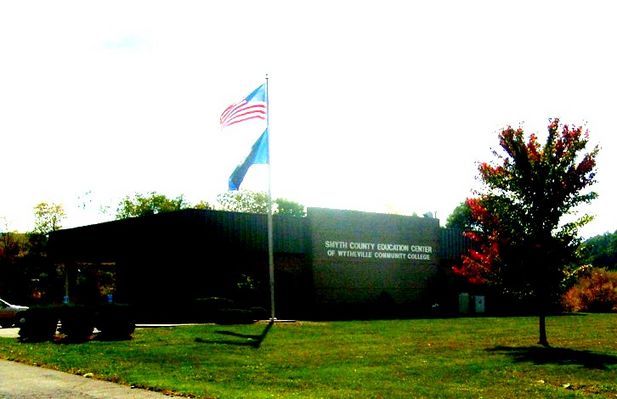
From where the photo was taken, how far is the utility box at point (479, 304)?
47281mm

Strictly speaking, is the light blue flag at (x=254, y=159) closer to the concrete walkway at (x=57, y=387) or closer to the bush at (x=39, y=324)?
the bush at (x=39, y=324)

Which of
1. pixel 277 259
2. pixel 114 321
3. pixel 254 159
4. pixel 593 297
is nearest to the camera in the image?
pixel 114 321

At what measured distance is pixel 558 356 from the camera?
56.1ft

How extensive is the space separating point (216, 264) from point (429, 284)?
17161 millimetres

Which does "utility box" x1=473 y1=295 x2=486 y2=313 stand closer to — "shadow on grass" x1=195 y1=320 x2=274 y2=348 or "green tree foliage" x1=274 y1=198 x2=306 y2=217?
"shadow on grass" x1=195 y1=320 x2=274 y2=348

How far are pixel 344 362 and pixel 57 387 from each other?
249 inches

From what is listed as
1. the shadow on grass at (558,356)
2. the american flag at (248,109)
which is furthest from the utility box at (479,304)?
the shadow on grass at (558,356)

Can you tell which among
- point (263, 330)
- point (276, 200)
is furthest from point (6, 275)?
point (276, 200)

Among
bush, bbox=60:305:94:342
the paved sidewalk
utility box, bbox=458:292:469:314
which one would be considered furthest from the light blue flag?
utility box, bbox=458:292:469:314

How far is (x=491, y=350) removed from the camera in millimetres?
18422

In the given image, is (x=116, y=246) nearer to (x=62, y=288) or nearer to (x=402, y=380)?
(x=62, y=288)

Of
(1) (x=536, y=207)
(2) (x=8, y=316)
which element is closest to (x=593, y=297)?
(1) (x=536, y=207)

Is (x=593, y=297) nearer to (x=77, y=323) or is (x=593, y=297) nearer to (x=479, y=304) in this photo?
(x=479, y=304)

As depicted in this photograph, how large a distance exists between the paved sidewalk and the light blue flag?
45.7ft
